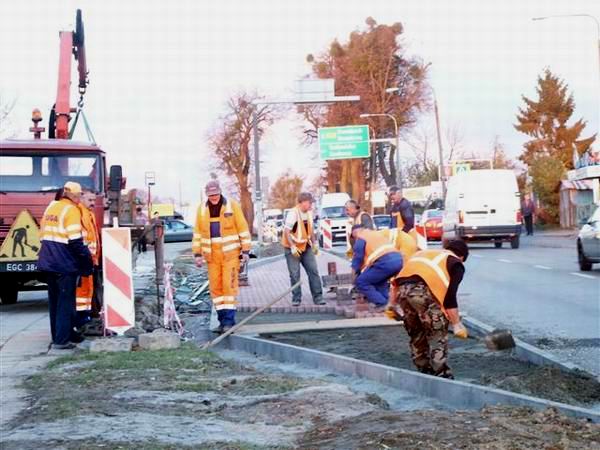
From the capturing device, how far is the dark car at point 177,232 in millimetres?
58812

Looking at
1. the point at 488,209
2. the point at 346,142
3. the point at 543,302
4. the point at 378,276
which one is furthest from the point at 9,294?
the point at 346,142

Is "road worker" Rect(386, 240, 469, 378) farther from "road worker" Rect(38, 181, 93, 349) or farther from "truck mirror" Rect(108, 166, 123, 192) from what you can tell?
"truck mirror" Rect(108, 166, 123, 192)

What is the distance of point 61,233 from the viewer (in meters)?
11.8

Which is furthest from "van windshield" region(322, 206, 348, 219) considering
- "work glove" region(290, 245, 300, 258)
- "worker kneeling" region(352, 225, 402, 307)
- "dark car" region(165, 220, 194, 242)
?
"worker kneeling" region(352, 225, 402, 307)

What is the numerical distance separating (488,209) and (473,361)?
26058mm

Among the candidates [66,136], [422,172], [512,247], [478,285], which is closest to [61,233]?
[66,136]

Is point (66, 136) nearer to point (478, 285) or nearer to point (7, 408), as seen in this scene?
point (478, 285)

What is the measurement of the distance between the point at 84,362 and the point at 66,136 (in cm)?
1064

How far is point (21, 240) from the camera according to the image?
16.8m

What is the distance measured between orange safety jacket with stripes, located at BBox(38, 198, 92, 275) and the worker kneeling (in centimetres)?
362

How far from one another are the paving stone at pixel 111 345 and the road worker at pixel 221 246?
1.38 metres

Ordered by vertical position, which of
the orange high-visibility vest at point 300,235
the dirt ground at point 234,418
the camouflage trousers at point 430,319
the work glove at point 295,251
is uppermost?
the orange high-visibility vest at point 300,235

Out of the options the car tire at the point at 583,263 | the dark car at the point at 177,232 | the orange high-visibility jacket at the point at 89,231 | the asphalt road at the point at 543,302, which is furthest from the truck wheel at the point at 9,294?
the dark car at the point at 177,232

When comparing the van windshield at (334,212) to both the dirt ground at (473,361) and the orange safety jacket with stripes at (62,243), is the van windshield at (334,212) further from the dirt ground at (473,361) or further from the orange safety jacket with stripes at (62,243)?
the orange safety jacket with stripes at (62,243)
